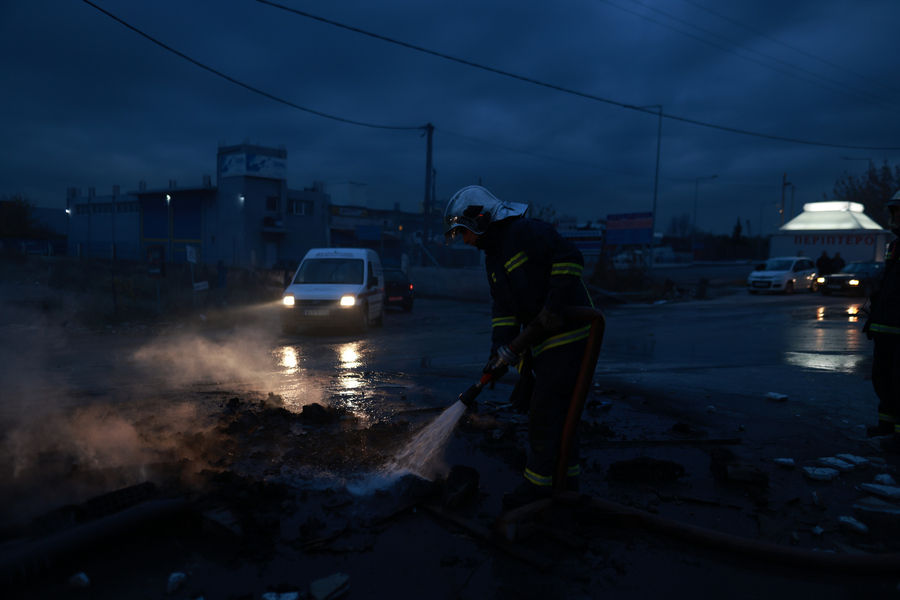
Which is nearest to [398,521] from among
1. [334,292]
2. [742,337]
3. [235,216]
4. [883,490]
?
[883,490]

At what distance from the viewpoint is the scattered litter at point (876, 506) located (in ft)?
11.5

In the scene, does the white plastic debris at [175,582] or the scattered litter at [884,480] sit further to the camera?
the scattered litter at [884,480]

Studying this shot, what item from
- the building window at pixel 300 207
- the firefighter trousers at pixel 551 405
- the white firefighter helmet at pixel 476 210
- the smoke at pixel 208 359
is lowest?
the smoke at pixel 208 359

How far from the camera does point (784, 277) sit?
26.1 m

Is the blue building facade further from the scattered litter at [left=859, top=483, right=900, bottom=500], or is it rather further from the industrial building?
the scattered litter at [left=859, top=483, right=900, bottom=500]

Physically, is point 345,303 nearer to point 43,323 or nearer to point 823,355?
point 43,323

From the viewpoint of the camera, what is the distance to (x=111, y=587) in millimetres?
2648

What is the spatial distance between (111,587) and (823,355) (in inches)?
428

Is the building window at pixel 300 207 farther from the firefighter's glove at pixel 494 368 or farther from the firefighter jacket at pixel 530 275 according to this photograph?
the firefighter's glove at pixel 494 368

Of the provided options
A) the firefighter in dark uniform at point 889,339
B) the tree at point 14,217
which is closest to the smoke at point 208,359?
the firefighter in dark uniform at point 889,339

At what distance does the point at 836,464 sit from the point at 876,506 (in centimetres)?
74

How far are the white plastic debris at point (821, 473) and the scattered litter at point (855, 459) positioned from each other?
0.33 m

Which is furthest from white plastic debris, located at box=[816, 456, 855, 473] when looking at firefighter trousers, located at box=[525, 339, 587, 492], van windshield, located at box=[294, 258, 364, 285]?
van windshield, located at box=[294, 258, 364, 285]

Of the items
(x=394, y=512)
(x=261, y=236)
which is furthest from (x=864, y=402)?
(x=261, y=236)
